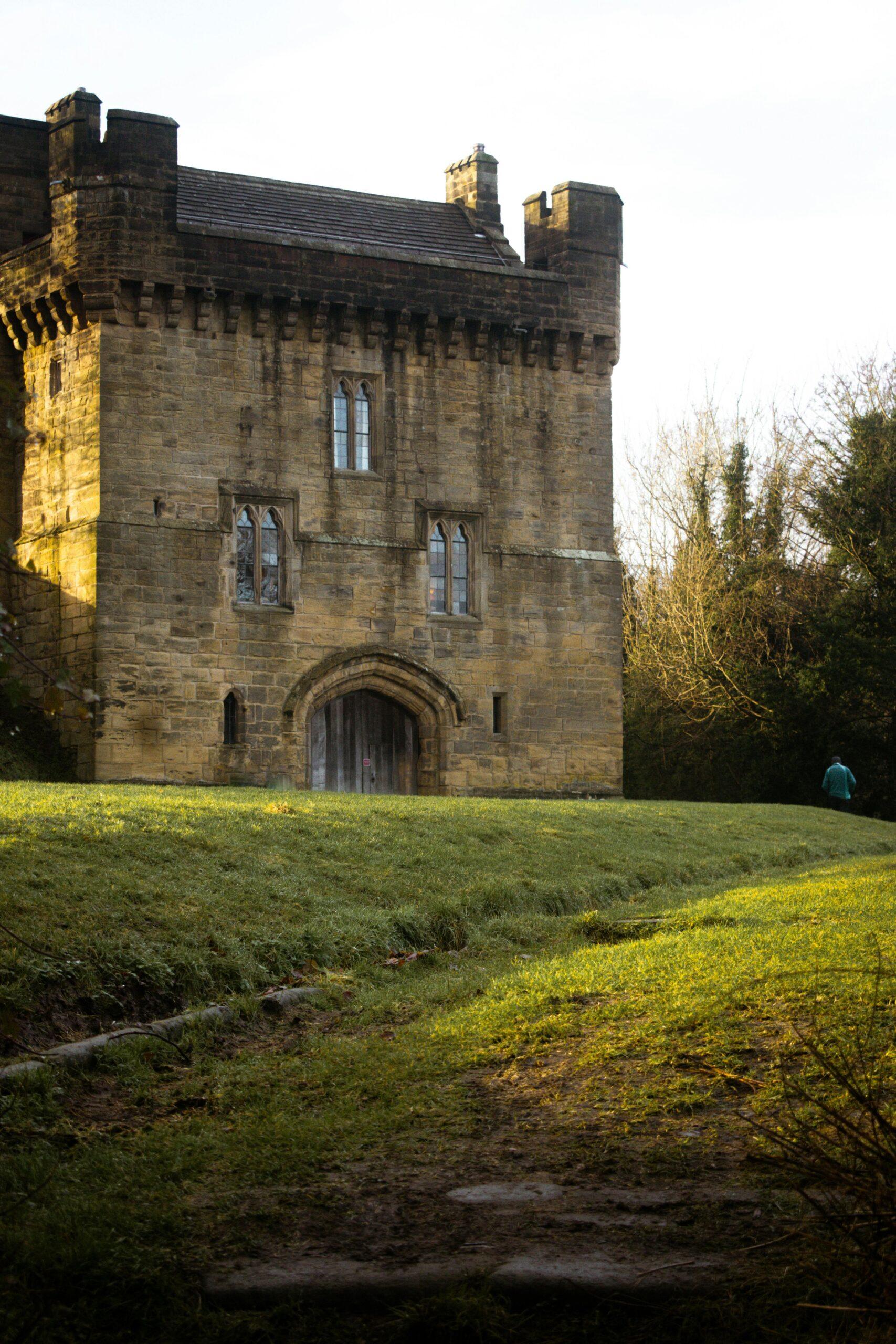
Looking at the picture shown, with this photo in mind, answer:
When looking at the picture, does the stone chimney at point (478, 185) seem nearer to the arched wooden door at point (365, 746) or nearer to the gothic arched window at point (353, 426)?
the gothic arched window at point (353, 426)

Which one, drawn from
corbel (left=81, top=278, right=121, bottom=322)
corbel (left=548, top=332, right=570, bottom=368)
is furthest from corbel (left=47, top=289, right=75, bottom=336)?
corbel (left=548, top=332, right=570, bottom=368)

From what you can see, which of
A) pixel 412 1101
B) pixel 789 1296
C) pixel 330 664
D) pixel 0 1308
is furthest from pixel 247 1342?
pixel 330 664

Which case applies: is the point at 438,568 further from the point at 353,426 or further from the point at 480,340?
the point at 480,340

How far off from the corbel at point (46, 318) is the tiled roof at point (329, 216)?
2.79 metres

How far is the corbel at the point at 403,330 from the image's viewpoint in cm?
2569

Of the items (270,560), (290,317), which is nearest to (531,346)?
(290,317)

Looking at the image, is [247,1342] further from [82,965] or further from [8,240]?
[8,240]

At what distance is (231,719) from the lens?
2438 cm

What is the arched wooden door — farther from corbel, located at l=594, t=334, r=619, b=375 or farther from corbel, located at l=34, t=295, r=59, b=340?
corbel, located at l=34, t=295, r=59, b=340

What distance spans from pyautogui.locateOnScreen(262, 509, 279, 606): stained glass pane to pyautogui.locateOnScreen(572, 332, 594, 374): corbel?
6629 mm

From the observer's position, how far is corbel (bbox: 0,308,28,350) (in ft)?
83.5

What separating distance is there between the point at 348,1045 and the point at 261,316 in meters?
19.0

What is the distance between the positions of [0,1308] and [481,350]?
928 inches

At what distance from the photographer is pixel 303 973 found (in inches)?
390
